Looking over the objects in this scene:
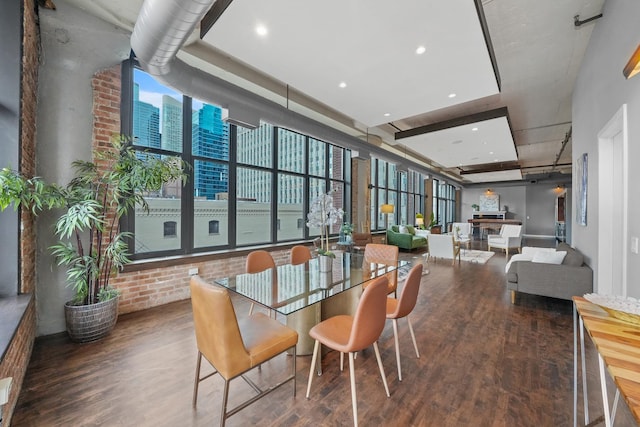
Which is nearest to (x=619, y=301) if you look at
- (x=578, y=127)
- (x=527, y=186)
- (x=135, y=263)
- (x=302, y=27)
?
(x=302, y=27)

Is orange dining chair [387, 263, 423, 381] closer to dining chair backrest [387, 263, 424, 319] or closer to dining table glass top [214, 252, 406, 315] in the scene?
dining chair backrest [387, 263, 424, 319]

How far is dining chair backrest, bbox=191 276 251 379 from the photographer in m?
1.36

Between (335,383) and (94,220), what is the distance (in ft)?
8.77

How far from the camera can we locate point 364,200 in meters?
7.29

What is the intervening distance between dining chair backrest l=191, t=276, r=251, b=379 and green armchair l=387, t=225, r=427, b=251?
7.18 meters

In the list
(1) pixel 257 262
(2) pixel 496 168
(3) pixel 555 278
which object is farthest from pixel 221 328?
(2) pixel 496 168

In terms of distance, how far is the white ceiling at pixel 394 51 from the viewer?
2.18m

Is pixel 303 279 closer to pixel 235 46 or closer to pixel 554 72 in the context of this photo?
pixel 235 46

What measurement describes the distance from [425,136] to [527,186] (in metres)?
12.7

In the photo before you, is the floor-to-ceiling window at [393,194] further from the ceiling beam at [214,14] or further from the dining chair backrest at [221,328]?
the dining chair backrest at [221,328]

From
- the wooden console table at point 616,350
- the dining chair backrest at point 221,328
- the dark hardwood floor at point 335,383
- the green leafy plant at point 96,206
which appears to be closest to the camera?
the wooden console table at point 616,350

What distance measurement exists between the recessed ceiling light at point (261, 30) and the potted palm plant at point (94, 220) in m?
1.64

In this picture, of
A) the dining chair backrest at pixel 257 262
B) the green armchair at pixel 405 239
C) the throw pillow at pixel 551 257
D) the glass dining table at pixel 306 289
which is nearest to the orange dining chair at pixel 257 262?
the dining chair backrest at pixel 257 262

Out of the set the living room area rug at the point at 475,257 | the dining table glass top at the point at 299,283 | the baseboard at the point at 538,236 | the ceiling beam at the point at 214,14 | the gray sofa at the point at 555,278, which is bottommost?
the living room area rug at the point at 475,257
